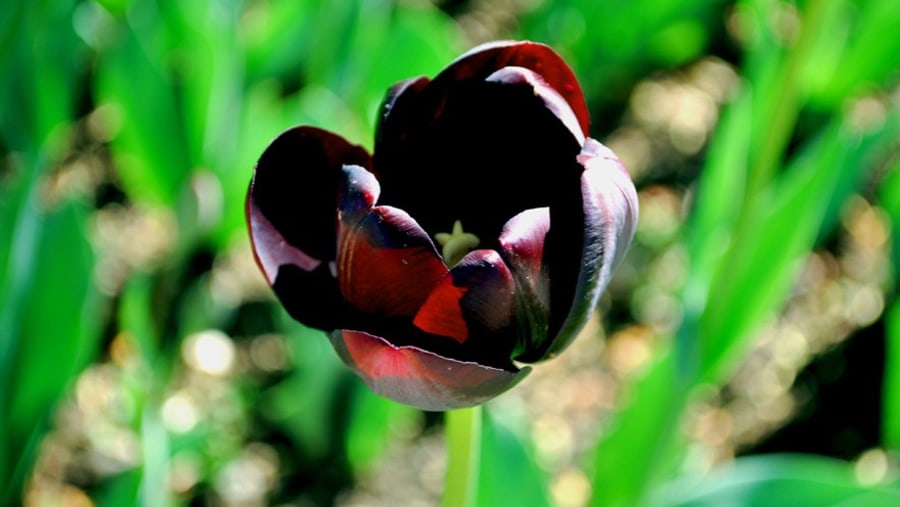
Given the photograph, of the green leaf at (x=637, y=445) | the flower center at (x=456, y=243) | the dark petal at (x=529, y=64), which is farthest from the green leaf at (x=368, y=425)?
the dark petal at (x=529, y=64)

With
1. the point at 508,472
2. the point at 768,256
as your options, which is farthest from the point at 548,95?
the point at 768,256

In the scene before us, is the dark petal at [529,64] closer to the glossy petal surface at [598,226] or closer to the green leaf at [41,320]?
the glossy petal surface at [598,226]

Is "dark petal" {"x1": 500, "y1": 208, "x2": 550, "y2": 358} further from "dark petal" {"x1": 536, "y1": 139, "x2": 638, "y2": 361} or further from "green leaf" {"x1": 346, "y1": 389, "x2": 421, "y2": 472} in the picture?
"green leaf" {"x1": 346, "y1": 389, "x2": 421, "y2": 472}

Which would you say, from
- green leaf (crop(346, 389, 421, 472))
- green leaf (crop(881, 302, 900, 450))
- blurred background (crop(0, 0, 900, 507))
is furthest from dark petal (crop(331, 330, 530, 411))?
green leaf (crop(881, 302, 900, 450))

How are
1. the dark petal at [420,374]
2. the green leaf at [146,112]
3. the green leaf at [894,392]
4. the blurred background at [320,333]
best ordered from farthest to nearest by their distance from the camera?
the green leaf at [146,112] < the green leaf at [894,392] < the blurred background at [320,333] < the dark petal at [420,374]

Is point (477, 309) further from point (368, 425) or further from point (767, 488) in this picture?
point (368, 425)

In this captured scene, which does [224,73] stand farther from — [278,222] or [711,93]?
[711,93]
